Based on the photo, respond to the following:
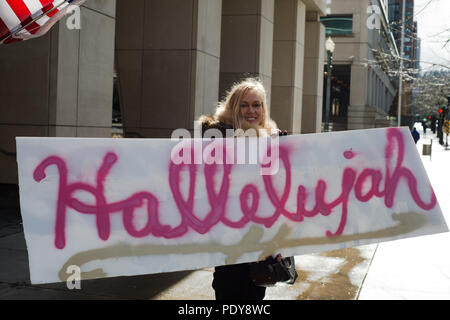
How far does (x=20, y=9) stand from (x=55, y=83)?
3.74 m

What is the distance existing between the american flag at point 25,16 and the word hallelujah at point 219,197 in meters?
1.89

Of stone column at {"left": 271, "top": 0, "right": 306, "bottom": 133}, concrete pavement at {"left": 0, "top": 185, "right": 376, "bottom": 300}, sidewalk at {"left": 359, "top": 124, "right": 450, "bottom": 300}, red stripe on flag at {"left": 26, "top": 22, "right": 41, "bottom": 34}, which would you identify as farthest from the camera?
stone column at {"left": 271, "top": 0, "right": 306, "bottom": 133}

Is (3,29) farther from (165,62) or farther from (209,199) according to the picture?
(165,62)

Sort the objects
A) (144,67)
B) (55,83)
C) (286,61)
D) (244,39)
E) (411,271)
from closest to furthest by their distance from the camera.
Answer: (411,271), (55,83), (144,67), (244,39), (286,61)

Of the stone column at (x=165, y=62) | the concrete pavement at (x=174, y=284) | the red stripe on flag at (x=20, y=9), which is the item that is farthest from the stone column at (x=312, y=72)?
the red stripe on flag at (x=20, y=9)

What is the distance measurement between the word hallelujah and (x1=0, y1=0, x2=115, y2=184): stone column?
5299 millimetres

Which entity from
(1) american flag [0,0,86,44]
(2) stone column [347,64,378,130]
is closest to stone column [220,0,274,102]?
(1) american flag [0,0,86,44]

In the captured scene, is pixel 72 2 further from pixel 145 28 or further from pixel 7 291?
pixel 145 28

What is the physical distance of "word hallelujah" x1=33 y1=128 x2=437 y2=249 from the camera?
3.34 m

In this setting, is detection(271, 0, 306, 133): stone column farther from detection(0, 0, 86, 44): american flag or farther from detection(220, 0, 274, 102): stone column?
detection(0, 0, 86, 44): american flag

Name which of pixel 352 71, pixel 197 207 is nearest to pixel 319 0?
pixel 197 207

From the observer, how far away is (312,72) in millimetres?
24016

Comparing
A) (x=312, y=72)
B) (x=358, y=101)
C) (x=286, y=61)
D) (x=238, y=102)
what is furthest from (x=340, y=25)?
(x=238, y=102)

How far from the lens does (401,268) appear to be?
6211 mm
